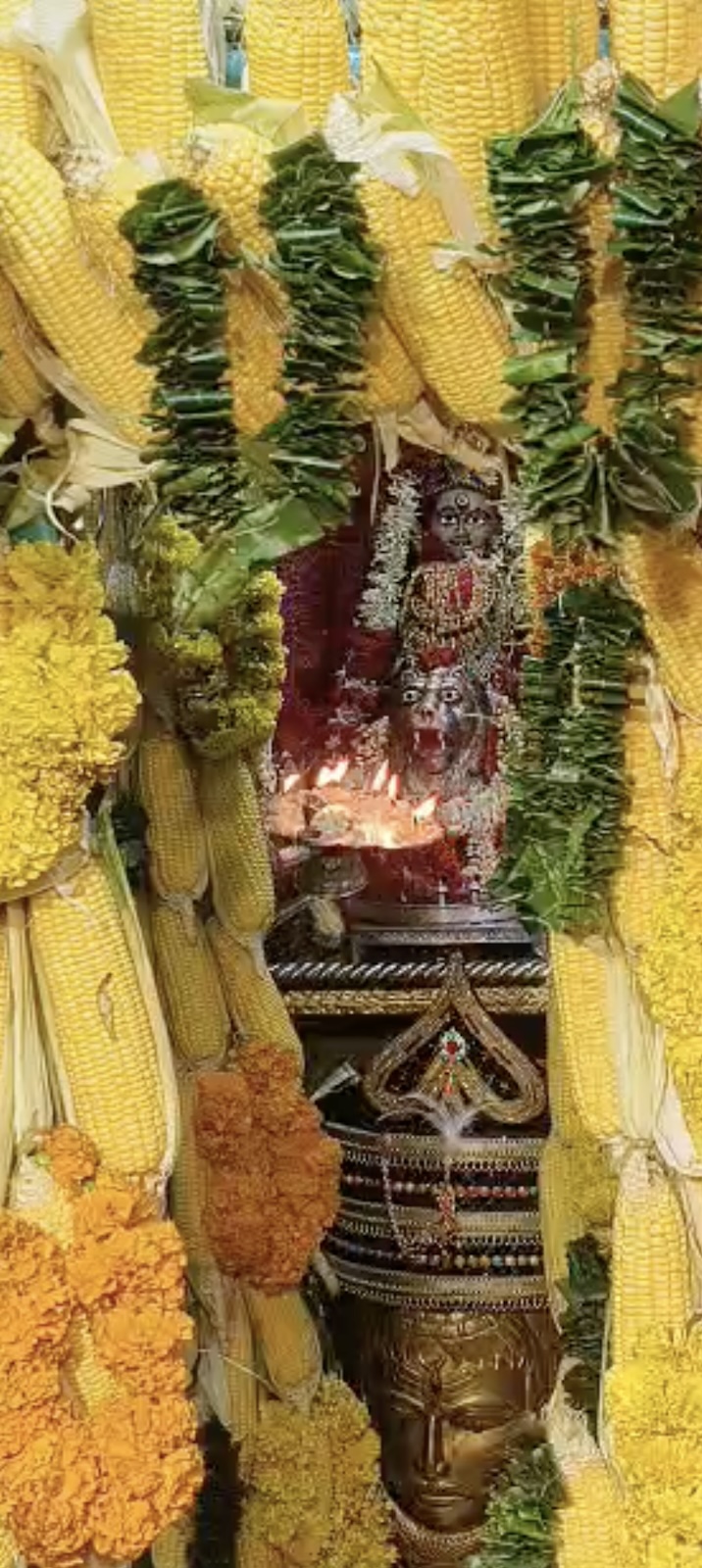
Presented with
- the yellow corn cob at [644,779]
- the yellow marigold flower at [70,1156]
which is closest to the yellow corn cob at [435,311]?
the yellow corn cob at [644,779]

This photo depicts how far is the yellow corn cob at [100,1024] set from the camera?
267 cm

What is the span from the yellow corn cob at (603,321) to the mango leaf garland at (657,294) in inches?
1.6

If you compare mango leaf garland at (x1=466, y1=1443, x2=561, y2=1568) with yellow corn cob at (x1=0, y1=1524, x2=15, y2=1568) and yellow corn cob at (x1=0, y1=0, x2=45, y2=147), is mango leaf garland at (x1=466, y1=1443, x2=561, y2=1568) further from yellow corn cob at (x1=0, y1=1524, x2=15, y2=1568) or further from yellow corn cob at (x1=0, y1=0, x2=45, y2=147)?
yellow corn cob at (x1=0, y1=0, x2=45, y2=147)

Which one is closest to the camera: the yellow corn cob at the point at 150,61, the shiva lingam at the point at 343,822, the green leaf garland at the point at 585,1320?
the yellow corn cob at the point at 150,61

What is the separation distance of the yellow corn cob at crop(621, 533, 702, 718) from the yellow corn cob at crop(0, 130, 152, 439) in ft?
2.02

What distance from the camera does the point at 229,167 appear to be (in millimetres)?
2066

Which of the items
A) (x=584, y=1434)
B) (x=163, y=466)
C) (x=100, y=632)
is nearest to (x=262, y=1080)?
(x=584, y=1434)

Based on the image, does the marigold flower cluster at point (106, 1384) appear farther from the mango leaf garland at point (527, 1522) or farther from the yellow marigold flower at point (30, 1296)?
the mango leaf garland at point (527, 1522)

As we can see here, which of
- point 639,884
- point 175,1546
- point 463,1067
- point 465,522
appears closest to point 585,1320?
point 639,884

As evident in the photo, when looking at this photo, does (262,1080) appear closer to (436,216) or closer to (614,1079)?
(614,1079)

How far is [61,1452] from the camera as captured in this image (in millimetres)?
2539

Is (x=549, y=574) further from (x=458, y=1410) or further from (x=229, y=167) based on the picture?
(x=458, y=1410)

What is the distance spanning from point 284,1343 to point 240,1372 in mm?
106

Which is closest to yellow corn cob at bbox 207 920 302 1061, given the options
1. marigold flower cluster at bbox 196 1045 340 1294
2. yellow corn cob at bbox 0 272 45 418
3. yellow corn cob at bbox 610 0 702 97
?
marigold flower cluster at bbox 196 1045 340 1294
